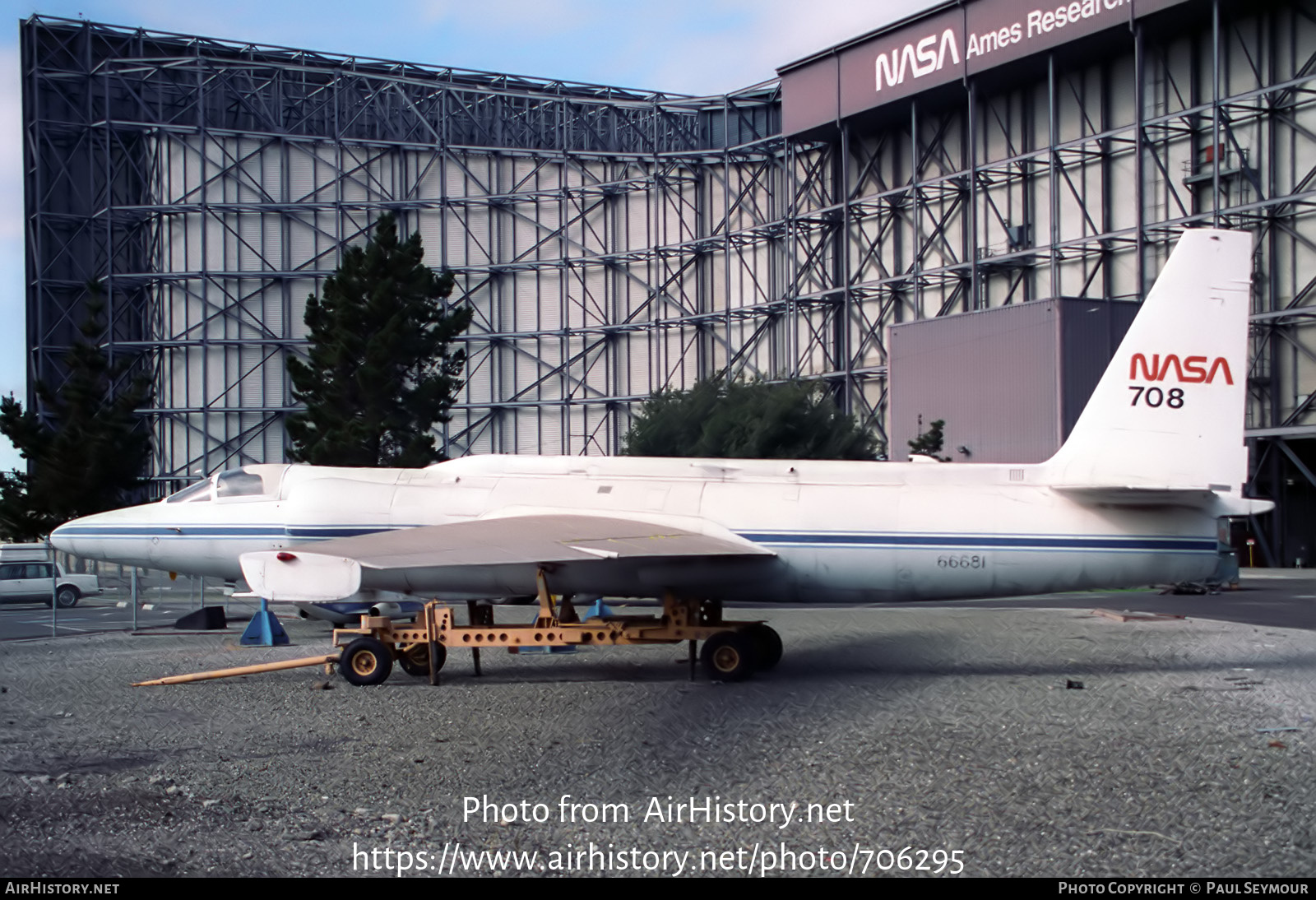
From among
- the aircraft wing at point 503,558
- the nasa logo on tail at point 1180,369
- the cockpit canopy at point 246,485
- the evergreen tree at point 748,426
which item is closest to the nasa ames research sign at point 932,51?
the evergreen tree at point 748,426

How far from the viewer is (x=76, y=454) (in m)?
42.6

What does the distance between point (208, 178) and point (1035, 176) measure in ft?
128

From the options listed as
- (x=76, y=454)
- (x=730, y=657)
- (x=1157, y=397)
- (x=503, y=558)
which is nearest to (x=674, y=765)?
(x=503, y=558)

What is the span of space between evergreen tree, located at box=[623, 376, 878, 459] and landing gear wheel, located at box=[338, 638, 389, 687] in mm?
23158

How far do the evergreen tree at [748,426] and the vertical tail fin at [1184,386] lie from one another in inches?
862

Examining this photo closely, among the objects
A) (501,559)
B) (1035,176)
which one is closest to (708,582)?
(501,559)

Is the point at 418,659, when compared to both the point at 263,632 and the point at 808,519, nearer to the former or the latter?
the point at 808,519

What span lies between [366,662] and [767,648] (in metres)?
4.82

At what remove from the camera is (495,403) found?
59.6 meters

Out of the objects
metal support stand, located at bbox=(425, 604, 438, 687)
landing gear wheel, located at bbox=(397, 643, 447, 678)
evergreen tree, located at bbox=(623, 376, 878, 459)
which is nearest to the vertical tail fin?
metal support stand, located at bbox=(425, 604, 438, 687)

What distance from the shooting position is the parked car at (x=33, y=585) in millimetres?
32719

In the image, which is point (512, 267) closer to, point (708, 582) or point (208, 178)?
point (208, 178)

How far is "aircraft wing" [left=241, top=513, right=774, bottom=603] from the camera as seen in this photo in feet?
40.8
